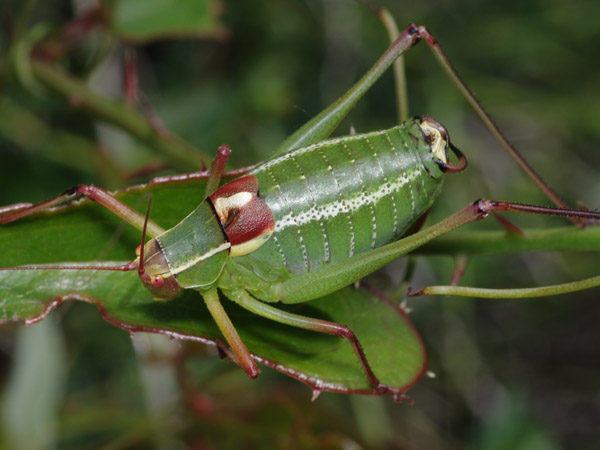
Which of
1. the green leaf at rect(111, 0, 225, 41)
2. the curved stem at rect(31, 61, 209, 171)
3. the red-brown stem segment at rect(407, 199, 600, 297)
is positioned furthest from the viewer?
the green leaf at rect(111, 0, 225, 41)

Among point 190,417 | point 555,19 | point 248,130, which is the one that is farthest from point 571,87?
point 190,417

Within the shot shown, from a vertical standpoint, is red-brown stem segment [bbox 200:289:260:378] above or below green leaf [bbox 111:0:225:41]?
below

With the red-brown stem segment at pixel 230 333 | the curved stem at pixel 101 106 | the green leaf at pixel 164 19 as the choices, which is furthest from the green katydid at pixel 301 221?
the green leaf at pixel 164 19

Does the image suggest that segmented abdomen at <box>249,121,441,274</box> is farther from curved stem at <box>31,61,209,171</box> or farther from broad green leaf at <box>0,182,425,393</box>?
curved stem at <box>31,61,209,171</box>

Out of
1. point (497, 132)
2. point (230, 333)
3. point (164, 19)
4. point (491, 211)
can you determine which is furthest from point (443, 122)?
point (230, 333)

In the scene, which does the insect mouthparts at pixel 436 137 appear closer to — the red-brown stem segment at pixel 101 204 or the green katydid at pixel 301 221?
the green katydid at pixel 301 221

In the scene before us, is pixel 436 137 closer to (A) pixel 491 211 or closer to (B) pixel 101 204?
(A) pixel 491 211

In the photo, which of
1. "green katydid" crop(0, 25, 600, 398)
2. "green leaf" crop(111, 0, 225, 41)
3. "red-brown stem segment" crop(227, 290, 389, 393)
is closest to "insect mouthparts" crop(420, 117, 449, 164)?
"green katydid" crop(0, 25, 600, 398)
